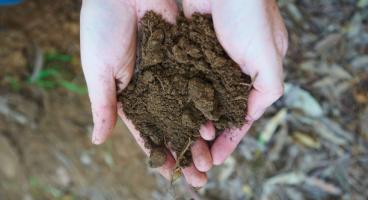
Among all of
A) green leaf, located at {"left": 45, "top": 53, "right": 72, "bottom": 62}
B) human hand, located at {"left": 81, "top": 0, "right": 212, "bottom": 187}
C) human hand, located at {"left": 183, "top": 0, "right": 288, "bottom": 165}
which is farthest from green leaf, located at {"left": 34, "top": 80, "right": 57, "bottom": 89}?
human hand, located at {"left": 183, "top": 0, "right": 288, "bottom": 165}

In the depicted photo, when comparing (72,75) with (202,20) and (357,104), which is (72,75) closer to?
(202,20)

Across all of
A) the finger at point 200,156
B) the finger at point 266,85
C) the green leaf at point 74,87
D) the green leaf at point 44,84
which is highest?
the finger at point 266,85

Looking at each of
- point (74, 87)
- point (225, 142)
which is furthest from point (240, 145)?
point (74, 87)

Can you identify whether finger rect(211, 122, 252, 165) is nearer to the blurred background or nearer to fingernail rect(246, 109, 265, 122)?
fingernail rect(246, 109, 265, 122)

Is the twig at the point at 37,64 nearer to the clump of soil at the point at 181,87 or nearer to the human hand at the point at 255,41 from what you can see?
the clump of soil at the point at 181,87

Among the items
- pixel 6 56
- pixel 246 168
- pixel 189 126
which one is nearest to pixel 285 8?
pixel 246 168

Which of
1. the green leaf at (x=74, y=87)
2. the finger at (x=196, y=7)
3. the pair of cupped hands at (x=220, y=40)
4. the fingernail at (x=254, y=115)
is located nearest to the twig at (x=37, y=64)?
the green leaf at (x=74, y=87)

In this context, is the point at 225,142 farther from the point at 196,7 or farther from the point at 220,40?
the point at 196,7
